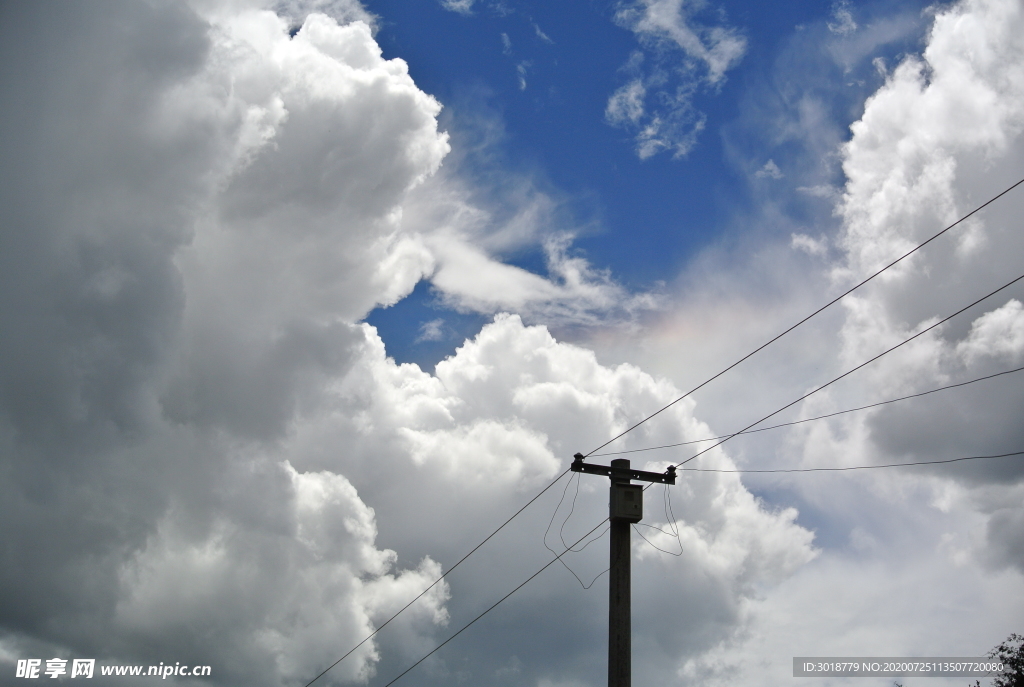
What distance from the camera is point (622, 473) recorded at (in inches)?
639

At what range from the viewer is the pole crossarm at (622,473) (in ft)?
53.3

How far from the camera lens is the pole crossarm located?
53.3 feet

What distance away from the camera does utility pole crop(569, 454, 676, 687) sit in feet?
48.3

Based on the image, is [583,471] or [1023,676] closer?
[583,471]

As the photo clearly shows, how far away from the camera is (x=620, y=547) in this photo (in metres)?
15.7

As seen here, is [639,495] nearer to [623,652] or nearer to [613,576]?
[613,576]

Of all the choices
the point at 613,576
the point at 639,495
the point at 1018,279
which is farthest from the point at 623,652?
the point at 1018,279

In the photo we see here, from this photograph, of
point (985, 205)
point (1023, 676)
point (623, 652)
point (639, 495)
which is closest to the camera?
point (985, 205)

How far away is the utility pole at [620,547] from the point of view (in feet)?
48.3

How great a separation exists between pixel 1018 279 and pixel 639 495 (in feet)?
25.4

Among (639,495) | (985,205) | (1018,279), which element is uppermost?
(985,205)

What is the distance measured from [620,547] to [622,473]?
148 cm

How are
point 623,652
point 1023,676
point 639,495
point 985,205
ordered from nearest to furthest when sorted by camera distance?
point 985,205 < point 623,652 < point 639,495 < point 1023,676

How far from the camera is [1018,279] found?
13.4 meters
